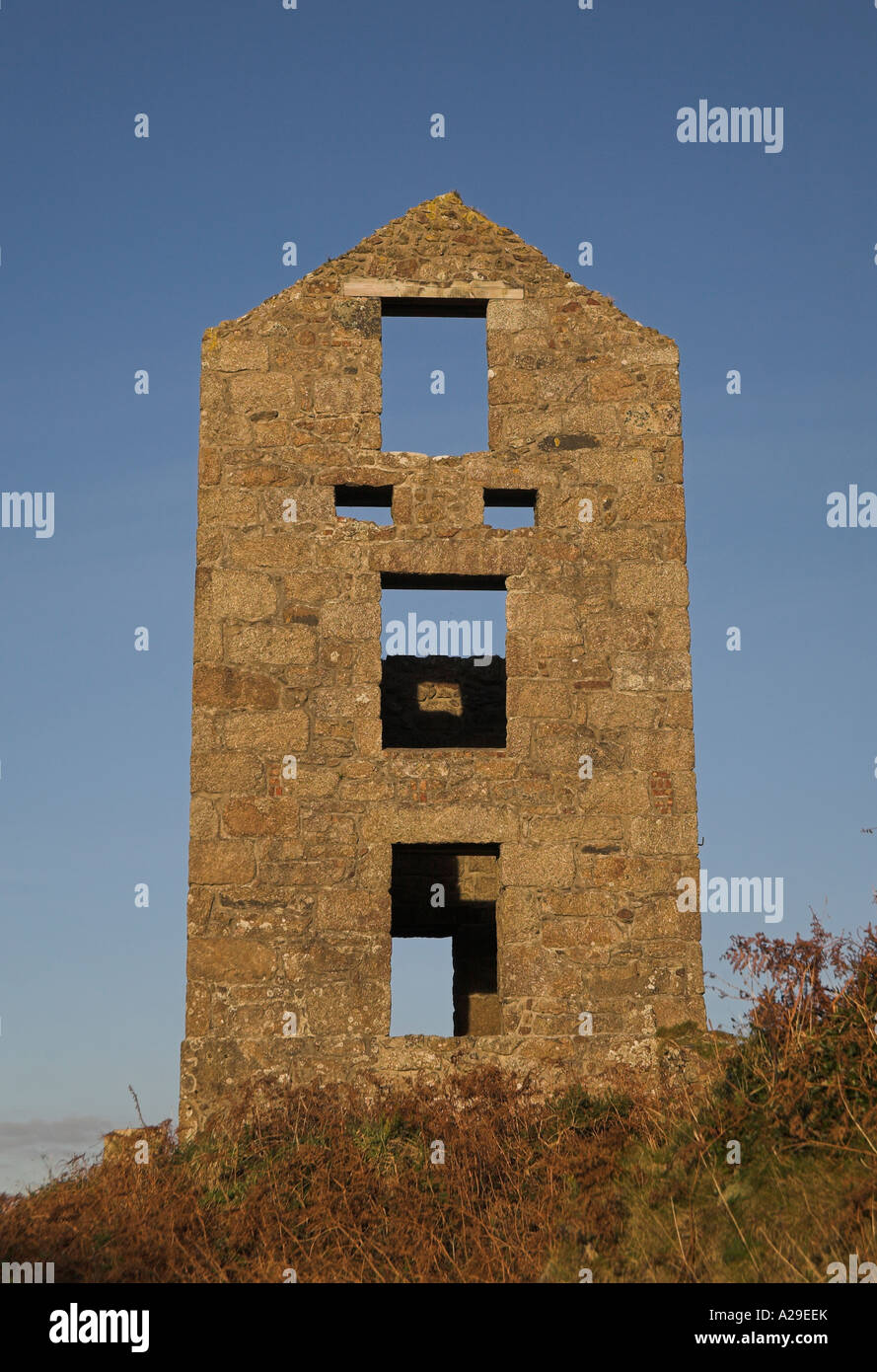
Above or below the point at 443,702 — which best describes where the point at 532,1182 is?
below

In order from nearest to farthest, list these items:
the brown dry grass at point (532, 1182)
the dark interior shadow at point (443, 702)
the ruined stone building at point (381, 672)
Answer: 1. the brown dry grass at point (532, 1182)
2. the ruined stone building at point (381, 672)
3. the dark interior shadow at point (443, 702)

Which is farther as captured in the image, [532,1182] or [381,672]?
[381,672]

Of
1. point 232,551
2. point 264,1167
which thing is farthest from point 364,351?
point 264,1167

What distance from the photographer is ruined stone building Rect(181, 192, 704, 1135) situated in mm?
11086

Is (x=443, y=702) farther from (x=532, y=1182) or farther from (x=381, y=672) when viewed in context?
(x=532, y=1182)

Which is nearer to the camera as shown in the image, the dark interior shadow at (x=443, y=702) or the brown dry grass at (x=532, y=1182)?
the brown dry grass at (x=532, y=1182)

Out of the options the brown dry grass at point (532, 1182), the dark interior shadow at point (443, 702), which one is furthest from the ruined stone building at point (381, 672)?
the dark interior shadow at point (443, 702)

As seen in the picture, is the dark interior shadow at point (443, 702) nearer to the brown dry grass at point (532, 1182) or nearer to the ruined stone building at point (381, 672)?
the ruined stone building at point (381, 672)

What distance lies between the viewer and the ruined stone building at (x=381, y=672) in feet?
36.4

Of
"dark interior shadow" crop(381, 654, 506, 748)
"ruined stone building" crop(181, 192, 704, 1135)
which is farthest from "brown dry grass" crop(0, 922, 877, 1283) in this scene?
"dark interior shadow" crop(381, 654, 506, 748)

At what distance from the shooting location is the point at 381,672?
39.7 ft

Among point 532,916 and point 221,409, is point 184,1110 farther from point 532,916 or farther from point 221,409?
point 221,409

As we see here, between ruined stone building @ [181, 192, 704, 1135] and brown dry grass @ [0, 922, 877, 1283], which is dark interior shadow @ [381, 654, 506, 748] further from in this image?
brown dry grass @ [0, 922, 877, 1283]

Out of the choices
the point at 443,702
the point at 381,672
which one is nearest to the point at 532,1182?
the point at 381,672
